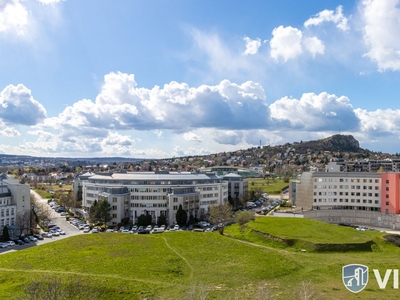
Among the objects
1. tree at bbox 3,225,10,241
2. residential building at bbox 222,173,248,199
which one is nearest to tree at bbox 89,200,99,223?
tree at bbox 3,225,10,241

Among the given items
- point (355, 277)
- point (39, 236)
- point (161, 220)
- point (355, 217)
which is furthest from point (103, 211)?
point (355, 217)

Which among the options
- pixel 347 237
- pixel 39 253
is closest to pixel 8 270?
pixel 39 253

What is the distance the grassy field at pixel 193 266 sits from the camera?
30156 mm

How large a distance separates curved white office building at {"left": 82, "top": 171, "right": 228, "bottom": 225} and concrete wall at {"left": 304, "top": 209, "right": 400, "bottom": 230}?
21986 millimetres

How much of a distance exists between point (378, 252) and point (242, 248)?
60.2 feet

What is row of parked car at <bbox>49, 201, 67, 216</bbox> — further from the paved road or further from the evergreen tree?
the evergreen tree

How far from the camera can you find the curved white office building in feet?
233

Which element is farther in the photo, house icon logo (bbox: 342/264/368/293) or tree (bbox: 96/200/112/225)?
tree (bbox: 96/200/112/225)

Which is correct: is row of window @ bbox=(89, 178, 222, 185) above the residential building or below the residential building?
above

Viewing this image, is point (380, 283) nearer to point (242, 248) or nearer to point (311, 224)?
point (242, 248)

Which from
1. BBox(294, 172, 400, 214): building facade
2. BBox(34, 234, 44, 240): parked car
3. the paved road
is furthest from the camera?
BBox(294, 172, 400, 214): building facade

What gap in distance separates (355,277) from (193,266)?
15874 millimetres

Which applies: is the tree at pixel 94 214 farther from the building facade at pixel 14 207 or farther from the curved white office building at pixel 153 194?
the building facade at pixel 14 207

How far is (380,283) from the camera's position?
105 feet
